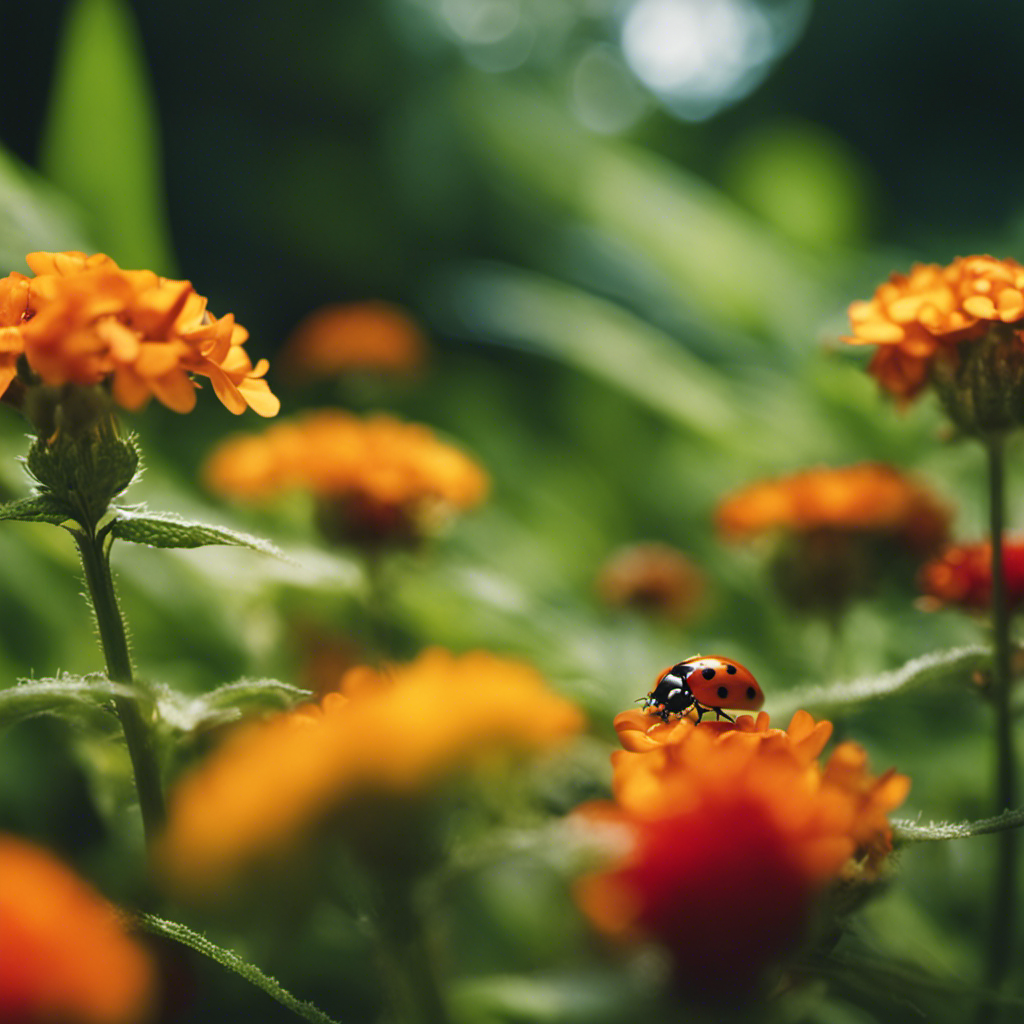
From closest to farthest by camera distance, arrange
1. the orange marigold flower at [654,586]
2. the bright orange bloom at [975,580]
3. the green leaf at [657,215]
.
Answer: the bright orange bloom at [975,580]
the orange marigold flower at [654,586]
the green leaf at [657,215]

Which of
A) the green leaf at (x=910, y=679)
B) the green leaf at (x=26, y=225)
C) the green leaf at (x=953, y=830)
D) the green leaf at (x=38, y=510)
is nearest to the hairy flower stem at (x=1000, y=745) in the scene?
the green leaf at (x=910, y=679)

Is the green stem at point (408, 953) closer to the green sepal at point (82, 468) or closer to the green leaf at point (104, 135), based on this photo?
the green sepal at point (82, 468)

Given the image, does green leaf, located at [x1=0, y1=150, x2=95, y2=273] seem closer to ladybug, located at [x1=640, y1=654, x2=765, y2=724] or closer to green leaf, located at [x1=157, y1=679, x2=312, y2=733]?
green leaf, located at [x1=157, y1=679, x2=312, y2=733]

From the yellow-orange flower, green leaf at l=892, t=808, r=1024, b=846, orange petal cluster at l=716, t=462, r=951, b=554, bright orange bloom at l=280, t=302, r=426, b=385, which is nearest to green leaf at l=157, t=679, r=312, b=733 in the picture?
the yellow-orange flower

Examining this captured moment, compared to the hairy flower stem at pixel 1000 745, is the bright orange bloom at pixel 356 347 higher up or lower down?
higher up

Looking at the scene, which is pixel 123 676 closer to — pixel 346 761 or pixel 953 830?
pixel 346 761

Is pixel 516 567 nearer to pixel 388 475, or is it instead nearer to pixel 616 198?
pixel 388 475
